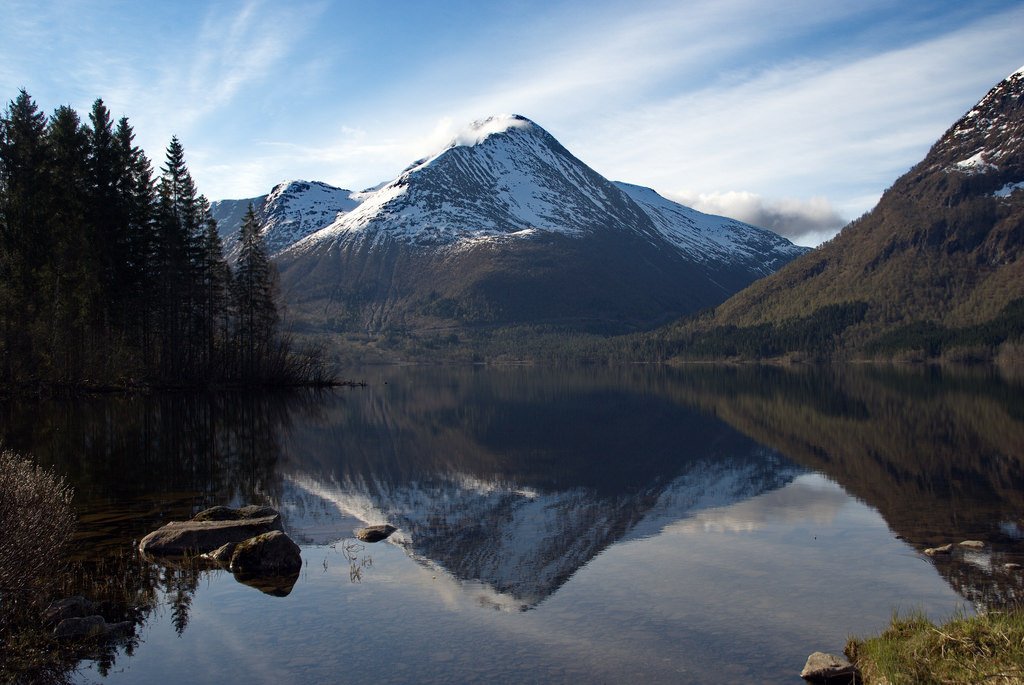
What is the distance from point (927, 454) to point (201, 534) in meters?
38.1

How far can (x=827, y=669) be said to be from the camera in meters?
14.2

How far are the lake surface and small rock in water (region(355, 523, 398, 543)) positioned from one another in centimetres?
41

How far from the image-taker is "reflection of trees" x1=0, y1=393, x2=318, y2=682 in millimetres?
18078

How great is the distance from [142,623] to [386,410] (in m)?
62.5

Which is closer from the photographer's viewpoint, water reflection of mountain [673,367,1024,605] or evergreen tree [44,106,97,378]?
water reflection of mountain [673,367,1024,605]

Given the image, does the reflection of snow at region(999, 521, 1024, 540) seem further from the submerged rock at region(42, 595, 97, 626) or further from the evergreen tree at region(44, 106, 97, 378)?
the evergreen tree at region(44, 106, 97, 378)

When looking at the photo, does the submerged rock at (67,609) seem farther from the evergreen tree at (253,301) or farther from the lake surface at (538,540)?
the evergreen tree at (253,301)

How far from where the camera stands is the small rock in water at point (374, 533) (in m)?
25.7

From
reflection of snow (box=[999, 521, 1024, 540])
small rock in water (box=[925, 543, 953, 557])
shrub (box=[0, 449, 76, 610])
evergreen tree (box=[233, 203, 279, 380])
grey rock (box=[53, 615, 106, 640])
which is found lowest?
reflection of snow (box=[999, 521, 1024, 540])

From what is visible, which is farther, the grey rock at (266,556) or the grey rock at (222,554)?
the grey rock at (222,554)

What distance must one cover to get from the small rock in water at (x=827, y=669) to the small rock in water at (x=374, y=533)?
1478 cm

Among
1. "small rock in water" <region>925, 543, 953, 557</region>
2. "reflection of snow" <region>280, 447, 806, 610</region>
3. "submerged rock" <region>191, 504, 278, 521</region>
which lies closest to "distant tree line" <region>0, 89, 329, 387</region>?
"reflection of snow" <region>280, 447, 806, 610</region>

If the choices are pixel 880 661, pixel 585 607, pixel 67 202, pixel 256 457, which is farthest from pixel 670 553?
pixel 67 202

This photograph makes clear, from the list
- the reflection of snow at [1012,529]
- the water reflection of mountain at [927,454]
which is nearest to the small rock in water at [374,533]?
the water reflection of mountain at [927,454]
